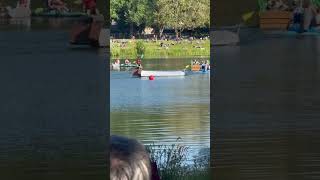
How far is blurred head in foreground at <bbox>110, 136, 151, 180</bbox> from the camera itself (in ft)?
8.37

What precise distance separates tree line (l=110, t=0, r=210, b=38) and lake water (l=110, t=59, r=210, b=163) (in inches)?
16.6

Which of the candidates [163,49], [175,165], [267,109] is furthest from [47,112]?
[163,49]

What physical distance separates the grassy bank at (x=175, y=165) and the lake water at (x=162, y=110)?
0.32ft

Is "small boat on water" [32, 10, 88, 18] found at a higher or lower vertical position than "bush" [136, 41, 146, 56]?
higher

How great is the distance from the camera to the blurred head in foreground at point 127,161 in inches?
100

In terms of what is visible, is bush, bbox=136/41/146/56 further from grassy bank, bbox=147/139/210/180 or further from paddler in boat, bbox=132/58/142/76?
grassy bank, bbox=147/139/210/180

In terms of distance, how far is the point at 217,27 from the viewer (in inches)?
102

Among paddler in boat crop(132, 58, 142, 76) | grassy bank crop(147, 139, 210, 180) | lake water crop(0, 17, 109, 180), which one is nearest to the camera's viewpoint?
lake water crop(0, 17, 109, 180)

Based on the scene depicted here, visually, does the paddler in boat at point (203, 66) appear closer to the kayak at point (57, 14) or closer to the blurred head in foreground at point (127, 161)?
the blurred head in foreground at point (127, 161)

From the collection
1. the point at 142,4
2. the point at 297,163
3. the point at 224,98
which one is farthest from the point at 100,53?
the point at 142,4

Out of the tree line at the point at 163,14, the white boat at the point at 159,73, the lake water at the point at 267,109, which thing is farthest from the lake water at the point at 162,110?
the lake water at the point at 267,109

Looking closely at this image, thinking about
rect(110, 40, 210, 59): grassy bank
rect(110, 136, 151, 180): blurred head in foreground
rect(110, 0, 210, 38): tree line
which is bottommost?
rect(110, 136, 151, 180): blurred head in foreground

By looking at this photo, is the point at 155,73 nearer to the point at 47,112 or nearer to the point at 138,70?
the point at 138,70

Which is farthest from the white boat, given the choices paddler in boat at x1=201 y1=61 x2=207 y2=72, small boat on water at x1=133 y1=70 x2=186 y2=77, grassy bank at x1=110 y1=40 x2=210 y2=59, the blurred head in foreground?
the blurred head in foreground
